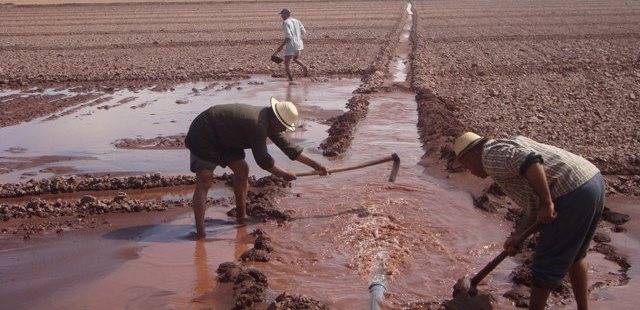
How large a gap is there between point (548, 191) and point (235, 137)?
9.19 ft

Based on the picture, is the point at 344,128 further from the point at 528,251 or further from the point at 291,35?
the point at 291,35

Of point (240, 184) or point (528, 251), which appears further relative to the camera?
point (240, 184)

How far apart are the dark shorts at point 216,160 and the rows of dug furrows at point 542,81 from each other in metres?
3.60

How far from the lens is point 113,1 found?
145 feet

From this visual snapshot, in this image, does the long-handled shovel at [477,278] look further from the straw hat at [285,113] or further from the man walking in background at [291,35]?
the man walking in background at [291,35]

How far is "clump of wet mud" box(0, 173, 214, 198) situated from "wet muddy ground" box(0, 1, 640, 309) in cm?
2

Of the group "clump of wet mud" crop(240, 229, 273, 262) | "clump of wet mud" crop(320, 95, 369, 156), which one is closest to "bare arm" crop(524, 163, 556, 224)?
"clump of wet mud" crop(240, 229, 273, 262)

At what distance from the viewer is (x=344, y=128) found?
9.48m

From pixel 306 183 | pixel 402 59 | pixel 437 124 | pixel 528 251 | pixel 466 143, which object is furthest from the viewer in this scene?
pixel 402 59

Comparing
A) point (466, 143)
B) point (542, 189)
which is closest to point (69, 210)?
point (466, 143)

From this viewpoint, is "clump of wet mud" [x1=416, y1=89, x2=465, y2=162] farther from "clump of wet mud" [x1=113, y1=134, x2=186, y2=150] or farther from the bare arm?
the bare arm

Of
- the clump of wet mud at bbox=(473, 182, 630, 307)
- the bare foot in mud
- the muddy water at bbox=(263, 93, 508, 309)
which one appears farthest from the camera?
the bare foot in mud

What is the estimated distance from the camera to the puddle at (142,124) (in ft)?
27.7

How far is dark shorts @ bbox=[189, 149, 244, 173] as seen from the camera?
18.9 ft
